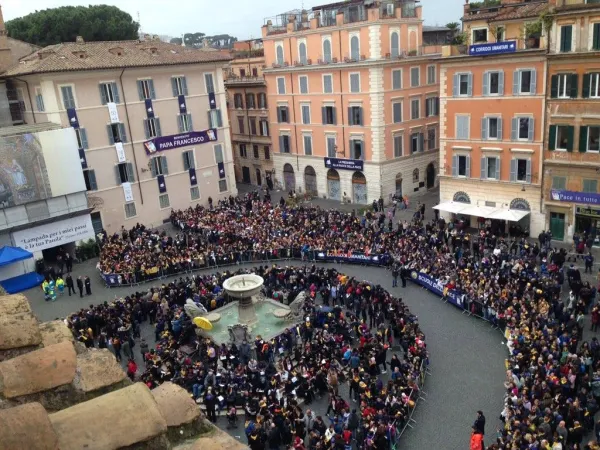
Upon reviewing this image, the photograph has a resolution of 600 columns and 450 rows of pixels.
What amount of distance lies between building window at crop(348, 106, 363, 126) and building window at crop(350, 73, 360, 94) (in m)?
1.48

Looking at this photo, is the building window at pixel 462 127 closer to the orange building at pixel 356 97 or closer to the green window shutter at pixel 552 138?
the green window shutter at pixel 552 138

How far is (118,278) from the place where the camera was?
36781mm

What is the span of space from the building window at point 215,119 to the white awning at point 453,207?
74.8ft

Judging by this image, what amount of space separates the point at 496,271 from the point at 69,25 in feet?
192

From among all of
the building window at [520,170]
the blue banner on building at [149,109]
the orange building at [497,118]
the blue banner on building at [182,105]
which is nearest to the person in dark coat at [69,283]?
the blue banner on building at [149,109]

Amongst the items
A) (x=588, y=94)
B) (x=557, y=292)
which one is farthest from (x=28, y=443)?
(x=588, y=94)

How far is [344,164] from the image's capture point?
5259 cm

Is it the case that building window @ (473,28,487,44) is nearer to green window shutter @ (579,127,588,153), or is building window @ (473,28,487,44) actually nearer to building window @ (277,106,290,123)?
green window shutter @ (579,127,588,153)

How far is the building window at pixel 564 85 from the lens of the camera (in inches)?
1369

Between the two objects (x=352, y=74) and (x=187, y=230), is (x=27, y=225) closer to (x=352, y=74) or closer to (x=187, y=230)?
(x=187, y=230)

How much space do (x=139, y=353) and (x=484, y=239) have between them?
74.1 feet

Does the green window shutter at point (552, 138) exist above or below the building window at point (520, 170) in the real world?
above

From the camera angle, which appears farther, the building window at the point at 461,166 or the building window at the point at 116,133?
the building window at the point at 116,133

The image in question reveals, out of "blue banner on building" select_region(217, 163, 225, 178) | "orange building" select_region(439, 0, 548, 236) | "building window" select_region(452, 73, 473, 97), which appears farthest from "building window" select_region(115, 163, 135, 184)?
"building window" select_region(452, 73, 473, 97)
